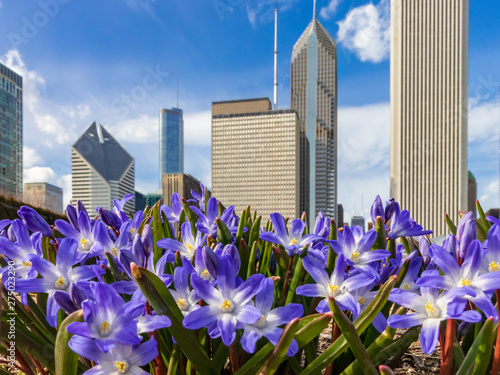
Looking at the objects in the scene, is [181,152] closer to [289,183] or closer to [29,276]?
[289,183]

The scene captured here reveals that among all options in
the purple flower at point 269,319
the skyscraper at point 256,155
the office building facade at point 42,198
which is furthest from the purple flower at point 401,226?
the skyscraper at point 256,155

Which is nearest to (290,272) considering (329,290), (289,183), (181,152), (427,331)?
(329,290)

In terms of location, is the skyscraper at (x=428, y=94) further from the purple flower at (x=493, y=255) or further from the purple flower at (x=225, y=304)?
the purple flower at (x=225, y=304)

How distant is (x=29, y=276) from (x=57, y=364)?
0.53ft

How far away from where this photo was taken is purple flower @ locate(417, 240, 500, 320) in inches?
17.1

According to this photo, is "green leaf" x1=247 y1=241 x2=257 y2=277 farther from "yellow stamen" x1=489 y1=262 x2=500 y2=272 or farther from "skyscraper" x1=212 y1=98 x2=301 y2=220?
"skyscraper" x1=212 y1=98 x2=301 y2=220

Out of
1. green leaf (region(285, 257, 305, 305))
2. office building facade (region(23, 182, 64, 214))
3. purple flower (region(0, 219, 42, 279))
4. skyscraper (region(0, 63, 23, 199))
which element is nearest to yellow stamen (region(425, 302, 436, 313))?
green leaf (region(285, 257, 305, 305))

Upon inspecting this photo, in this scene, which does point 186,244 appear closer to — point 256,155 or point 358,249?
point 358,249

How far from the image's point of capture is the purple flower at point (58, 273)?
0.48 meters

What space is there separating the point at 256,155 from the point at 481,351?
72424 mm

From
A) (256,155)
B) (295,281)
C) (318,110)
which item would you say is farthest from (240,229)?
(318,110)

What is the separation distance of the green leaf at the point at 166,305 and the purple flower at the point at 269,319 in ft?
0.27

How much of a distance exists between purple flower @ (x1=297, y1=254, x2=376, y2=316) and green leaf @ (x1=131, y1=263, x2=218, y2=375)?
0.16 metres

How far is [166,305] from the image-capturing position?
0.45 meters
